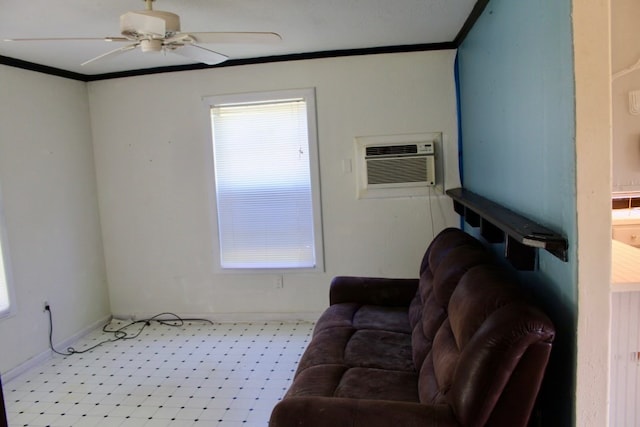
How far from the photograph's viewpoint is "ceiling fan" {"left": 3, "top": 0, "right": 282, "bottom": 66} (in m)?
1.92

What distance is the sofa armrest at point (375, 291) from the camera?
2.96 metres

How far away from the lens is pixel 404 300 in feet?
9.68

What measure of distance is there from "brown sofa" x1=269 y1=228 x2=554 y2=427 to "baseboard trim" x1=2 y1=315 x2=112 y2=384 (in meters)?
2.22

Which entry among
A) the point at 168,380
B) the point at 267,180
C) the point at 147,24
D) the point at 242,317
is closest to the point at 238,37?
the point at 147,24

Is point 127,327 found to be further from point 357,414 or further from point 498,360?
point 498,360

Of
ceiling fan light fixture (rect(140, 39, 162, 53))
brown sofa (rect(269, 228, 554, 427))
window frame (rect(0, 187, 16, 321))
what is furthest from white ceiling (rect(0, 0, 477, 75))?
brown sofa (rect(269, 228, 554, 427))

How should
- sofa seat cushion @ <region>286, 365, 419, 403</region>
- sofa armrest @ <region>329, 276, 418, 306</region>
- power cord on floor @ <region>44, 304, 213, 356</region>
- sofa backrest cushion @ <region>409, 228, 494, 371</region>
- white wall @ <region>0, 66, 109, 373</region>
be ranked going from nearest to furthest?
sofa seat cushion @ <region>286, 365, 419, 403</region>, sofa backrest cushion @ <region>409, 228, 494, 371</region>, sofa armrest @ <region>329, 276, 418, 306</region>, white wall @ <region>0, 66, 109, 373</region>, power cord on floor @ <region>44, 304, 213, 356</region>

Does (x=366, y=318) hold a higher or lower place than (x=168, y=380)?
higher

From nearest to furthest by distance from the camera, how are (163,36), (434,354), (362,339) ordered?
(434,354)
(163,36)
(362,339)

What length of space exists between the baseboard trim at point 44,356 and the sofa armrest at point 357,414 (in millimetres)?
2515

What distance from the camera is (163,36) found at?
2074 mm

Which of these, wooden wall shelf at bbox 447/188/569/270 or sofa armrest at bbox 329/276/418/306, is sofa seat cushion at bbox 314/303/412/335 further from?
wooden wall shelf at bbox 447/188/569/270

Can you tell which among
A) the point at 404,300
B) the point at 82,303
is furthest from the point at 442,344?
the point at 82,303

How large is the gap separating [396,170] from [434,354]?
6.34 ft
